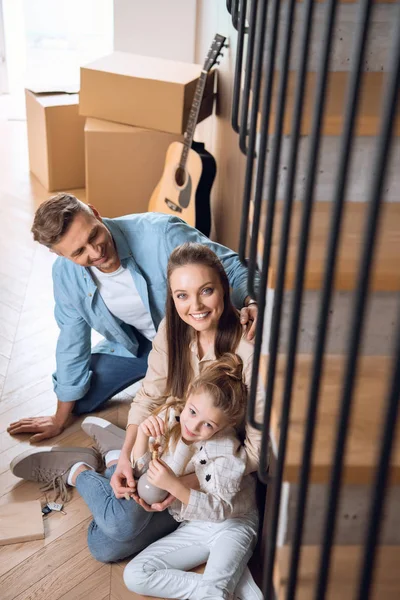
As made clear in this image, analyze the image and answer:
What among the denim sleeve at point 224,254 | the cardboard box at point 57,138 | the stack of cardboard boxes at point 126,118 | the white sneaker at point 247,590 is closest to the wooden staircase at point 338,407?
the white sneaker at point 247,590

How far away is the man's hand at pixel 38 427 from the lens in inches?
90.1

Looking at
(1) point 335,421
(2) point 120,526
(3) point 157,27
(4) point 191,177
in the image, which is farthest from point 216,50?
(1) point 335,421

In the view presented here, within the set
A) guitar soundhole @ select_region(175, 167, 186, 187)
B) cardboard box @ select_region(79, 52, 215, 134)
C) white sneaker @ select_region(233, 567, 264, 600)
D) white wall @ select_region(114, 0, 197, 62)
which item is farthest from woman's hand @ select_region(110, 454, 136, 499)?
white wall @ select_region(114, 0, 197, 62)

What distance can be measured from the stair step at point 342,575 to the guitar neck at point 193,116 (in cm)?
256

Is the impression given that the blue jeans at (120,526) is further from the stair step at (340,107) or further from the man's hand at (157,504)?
the stair step at (340,107)

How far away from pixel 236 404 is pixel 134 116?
2.25m

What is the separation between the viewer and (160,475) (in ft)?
5.51

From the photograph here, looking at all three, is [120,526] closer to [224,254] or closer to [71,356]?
[71,356]

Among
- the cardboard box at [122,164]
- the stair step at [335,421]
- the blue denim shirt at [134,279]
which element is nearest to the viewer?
the stair step at [335,421]

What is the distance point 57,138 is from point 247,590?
9.77 feet

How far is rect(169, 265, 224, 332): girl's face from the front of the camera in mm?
1772

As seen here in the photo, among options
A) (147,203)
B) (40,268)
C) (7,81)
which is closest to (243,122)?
(40,268)

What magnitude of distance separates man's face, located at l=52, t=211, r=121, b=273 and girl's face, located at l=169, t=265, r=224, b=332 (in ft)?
0.97

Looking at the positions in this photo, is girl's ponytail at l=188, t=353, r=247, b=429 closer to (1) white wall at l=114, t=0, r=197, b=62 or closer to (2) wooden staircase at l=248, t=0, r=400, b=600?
(2) wooden staircase at l=248, t=0, r=400, b=600
